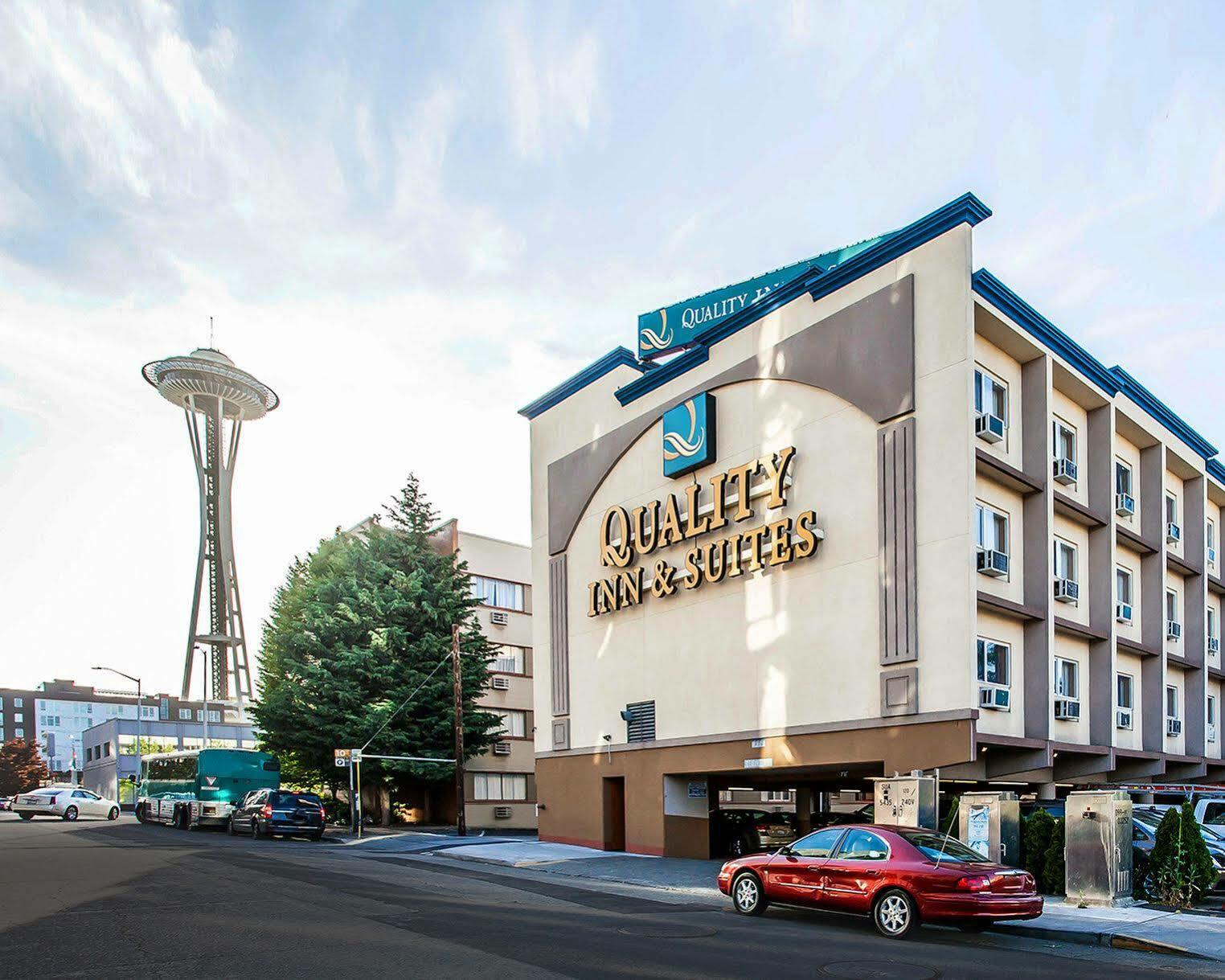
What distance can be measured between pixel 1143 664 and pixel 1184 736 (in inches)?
147

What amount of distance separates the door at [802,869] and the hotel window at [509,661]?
33840 millimetres

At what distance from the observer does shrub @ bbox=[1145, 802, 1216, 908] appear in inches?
667

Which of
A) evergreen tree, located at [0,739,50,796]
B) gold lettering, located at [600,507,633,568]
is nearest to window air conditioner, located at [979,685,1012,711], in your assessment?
gold lettering, located at [600,507,633,568]

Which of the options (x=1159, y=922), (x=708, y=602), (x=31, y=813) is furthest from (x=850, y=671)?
(x=31, y=813)

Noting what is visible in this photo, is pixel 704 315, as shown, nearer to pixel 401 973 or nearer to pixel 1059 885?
pixel 1059 885

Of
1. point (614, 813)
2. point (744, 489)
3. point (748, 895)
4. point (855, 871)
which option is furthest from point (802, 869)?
point (614, 813)

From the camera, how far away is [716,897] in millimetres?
19406

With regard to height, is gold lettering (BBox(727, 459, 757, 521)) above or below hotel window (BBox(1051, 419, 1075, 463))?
below

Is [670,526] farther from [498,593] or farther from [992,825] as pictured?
[498,593]

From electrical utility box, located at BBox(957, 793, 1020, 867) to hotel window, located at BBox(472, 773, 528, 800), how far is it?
30.4m

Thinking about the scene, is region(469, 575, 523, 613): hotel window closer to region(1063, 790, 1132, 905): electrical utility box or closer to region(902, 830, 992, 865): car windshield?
region(1063, 790, 1132, 905): electrical utility box

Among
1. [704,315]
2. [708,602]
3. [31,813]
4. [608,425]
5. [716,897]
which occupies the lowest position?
[31,813]

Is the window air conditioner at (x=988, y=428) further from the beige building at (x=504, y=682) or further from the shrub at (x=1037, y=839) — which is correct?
the beige building at (x=504, y=682)

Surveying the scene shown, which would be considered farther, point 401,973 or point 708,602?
point 708,602
